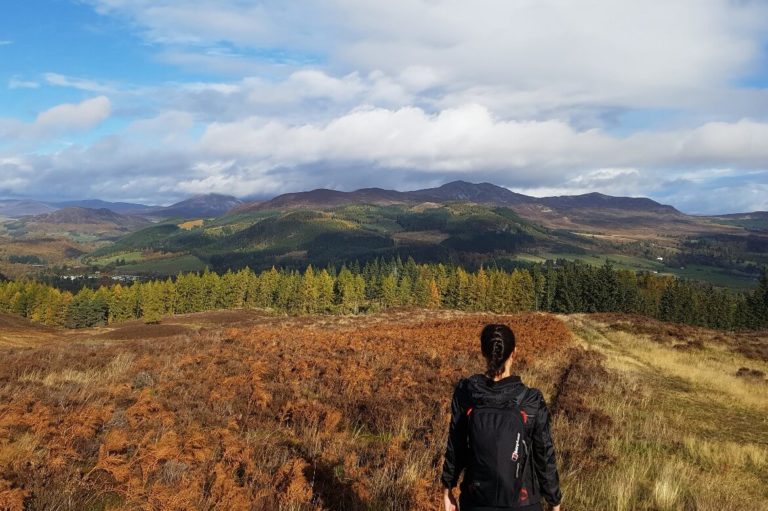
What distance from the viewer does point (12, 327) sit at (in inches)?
1833

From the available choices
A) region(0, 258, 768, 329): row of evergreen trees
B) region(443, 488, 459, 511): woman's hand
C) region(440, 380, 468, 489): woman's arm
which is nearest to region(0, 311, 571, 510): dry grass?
region(443, 488, 459, 511): woman's hand

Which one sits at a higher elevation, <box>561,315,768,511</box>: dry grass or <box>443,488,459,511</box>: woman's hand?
<box>443,488,459,511</box>: woman's hand

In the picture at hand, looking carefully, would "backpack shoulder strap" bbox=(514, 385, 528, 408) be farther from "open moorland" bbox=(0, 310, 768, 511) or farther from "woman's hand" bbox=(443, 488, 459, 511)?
"open moorland" bbox=(0, 310, 768, 511)

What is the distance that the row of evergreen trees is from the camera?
99500mm

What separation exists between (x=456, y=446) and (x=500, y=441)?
61 centimetres

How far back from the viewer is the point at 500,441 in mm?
4391

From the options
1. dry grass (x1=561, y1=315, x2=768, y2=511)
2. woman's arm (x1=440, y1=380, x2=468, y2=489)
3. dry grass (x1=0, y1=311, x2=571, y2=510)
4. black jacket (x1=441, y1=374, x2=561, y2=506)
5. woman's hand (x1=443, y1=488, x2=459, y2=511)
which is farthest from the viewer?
dry grass (x1=561, y1=315, x2=768, y2=511)

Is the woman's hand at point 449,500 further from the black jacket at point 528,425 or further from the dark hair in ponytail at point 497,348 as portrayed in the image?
the dark hair in ponytail at point 497,348

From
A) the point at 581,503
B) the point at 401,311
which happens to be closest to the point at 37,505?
the point at 581,503

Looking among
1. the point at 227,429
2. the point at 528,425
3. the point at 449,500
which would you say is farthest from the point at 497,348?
the point at 227,429

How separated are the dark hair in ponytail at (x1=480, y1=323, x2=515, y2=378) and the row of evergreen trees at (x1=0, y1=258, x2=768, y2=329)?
106 m

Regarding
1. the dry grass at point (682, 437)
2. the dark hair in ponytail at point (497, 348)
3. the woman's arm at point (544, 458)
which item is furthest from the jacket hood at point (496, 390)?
the dry grass at point (682, 437)

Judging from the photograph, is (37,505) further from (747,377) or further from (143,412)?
(747,377)

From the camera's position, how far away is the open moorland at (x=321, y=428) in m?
6.21
